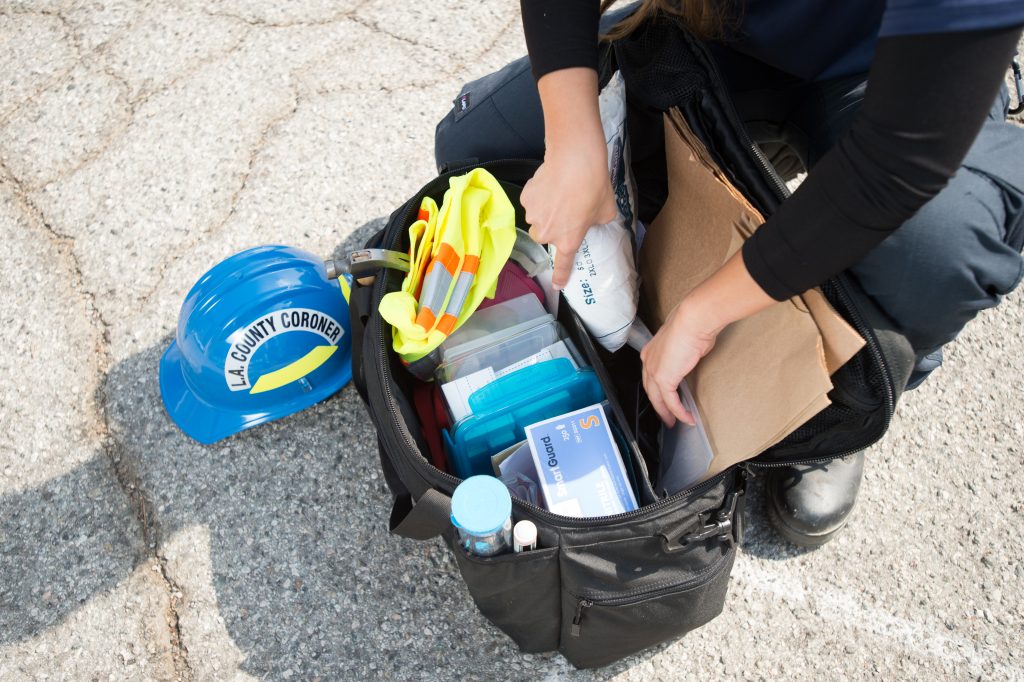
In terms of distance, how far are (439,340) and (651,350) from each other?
0.38 meters

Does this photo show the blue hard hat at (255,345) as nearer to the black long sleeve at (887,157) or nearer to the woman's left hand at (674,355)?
the woman's left hand at (674,355)

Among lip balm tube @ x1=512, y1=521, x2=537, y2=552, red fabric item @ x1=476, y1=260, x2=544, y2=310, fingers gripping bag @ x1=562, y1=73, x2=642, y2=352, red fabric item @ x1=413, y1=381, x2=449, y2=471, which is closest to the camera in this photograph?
lip balm tube @ x1=512, y1=521, x2=537, y2=552

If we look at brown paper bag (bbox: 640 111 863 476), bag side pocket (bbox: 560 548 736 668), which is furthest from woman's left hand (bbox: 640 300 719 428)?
bag side pocket (bbox: 560 548 736 668)

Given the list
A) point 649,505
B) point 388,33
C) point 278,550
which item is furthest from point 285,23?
point 649,505

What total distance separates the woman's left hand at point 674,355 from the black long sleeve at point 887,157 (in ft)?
Answer: 0.50

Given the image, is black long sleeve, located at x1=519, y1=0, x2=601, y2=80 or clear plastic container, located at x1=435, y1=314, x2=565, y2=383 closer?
black long sleeve, located at x1=519, y1=0, x2=601, y2=80

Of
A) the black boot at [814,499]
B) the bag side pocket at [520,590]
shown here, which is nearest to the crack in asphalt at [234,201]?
the bag side pocket at [520,590]

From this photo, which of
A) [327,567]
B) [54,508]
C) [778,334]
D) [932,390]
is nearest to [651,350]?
[778,334]

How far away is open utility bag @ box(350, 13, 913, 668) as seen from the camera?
108cm

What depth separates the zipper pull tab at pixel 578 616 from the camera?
1.16m

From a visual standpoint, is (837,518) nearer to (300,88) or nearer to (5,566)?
(5,566)

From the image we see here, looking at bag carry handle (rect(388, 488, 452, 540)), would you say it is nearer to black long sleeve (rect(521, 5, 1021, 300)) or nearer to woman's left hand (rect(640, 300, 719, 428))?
woman's left hand (rect(640, 300, 719, 428))

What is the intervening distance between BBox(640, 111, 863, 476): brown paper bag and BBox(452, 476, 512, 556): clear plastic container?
0.38 meters

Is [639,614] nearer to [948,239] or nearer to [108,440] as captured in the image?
[948,239]
